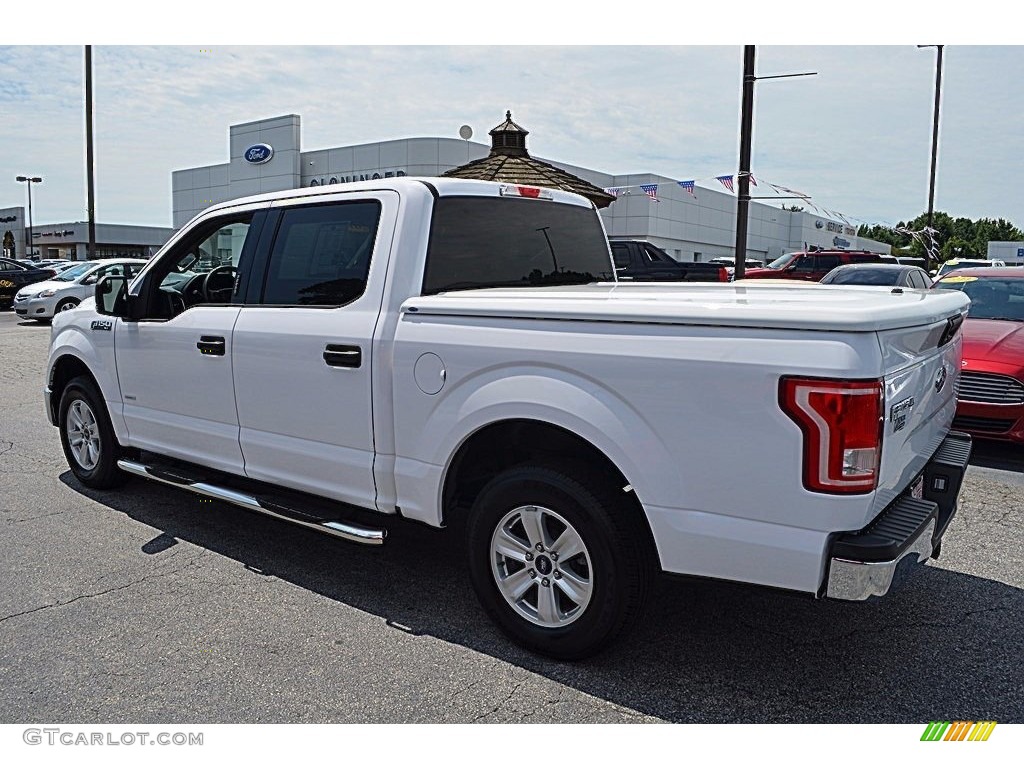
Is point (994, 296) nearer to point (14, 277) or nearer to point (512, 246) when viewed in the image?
point (512, 246)

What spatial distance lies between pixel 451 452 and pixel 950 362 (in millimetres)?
2234

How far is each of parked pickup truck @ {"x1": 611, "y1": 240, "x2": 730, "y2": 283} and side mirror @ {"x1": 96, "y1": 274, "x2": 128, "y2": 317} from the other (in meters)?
11.4

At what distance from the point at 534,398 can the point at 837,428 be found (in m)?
1.13

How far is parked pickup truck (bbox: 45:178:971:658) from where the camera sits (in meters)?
2.87

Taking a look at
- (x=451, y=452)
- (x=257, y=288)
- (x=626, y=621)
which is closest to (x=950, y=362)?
(x=626, y=621)

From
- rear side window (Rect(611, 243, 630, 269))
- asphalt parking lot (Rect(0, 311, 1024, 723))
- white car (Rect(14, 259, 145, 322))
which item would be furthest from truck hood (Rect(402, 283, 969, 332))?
white car (Rect(14, 259, 145, 322))

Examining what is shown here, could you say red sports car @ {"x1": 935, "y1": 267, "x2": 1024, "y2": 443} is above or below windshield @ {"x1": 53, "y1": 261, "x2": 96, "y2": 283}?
below

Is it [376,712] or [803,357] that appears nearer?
[803,357]

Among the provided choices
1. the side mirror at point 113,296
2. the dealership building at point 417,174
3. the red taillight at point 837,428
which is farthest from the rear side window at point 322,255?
the dealership building at point 417,174

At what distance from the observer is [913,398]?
10.6 ft

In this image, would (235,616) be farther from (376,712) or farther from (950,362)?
(950,362)

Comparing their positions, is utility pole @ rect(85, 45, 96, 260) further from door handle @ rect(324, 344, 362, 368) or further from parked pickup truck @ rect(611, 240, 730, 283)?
door handle @ rect(324, 344, 362, 368)

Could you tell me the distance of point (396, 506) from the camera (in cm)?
403

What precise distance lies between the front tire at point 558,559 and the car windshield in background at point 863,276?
12762 mm
